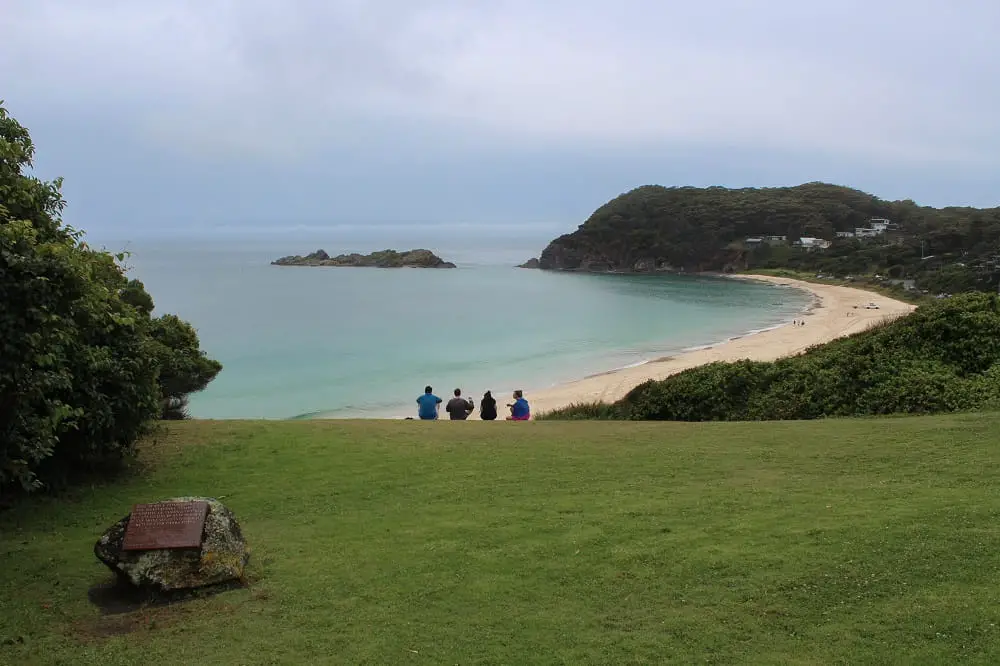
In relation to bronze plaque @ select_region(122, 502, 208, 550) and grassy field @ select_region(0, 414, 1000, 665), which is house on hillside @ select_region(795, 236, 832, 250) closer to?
grassy field @ select_region(0, 414, 1000, 665)

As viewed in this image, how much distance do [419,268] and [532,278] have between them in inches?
1162

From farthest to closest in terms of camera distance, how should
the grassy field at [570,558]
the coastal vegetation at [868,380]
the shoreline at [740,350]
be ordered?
the shoreline at [740,350]
the coastal vegetation at [868,380]
the grassy field at [570,558]

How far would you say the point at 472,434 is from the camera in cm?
1273

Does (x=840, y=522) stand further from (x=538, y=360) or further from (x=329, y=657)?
(x=538, y=360)

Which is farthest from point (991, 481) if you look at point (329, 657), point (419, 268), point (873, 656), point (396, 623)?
point (419, 268)

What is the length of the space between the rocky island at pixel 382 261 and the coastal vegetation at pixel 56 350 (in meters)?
131

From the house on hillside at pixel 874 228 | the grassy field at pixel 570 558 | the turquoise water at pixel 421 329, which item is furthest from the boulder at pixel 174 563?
the house on hillside at pixel 874 228

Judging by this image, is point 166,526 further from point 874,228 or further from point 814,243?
point 874,228

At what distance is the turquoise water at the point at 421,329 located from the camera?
1384 inches

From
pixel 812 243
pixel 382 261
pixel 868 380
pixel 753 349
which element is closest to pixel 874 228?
pixel 812 243

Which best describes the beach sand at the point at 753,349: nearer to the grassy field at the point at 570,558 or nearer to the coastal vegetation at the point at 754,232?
the grassy field at the point at 570,558

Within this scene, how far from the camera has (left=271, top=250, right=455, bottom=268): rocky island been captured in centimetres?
14362

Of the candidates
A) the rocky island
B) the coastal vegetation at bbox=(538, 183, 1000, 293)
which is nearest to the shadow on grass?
the coastal vegetation at bbox=(538, 183, 1000, 293)

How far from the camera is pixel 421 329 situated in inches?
2213
